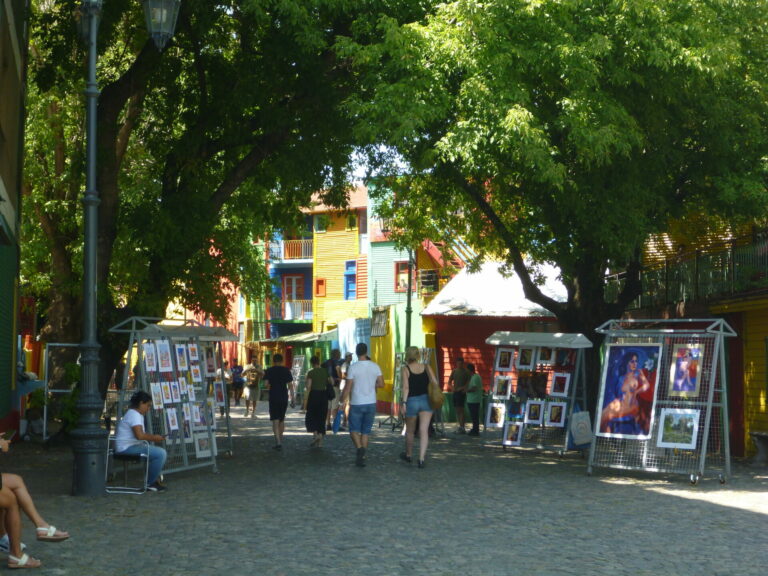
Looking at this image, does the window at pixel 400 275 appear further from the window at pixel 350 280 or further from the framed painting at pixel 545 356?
the framed painting at pixel 545 356

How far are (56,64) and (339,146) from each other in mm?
5443

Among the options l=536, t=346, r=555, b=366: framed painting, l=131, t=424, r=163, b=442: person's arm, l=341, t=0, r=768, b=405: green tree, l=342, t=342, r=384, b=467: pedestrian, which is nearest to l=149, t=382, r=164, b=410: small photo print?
l=131, t=424, r=163, b=442: person's arm

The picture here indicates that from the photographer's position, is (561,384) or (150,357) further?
(561,384)

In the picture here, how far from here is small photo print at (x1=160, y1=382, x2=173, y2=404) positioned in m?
15.9

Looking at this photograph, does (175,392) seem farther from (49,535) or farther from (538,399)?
(538,399)

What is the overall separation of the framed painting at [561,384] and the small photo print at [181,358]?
23.6 feet

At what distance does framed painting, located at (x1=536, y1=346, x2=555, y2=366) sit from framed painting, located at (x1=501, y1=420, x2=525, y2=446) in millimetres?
1234

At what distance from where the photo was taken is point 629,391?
1730cm

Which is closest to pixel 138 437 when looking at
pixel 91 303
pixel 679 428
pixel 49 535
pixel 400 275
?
pixel 91 303

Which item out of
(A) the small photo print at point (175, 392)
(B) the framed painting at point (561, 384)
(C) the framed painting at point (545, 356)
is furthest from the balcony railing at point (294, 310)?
(A) the small photo print at point (175, 392)

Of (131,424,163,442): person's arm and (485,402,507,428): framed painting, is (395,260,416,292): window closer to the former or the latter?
(485,402,507,428): framed painting

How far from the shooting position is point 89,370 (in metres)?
14.2

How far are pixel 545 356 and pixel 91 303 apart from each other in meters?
10.0

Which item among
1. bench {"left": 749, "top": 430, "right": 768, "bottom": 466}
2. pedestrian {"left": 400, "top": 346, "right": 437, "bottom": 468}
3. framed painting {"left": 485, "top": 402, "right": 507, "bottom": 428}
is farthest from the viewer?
framed painting {"left": 485, "top": 402, "right": 507, "bottom": 428}
